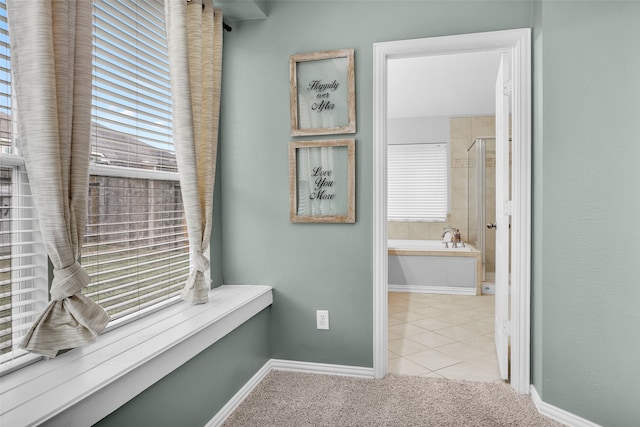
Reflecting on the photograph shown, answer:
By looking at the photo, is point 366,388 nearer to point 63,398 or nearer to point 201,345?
point 201,345

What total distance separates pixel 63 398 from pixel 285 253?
1551 mm

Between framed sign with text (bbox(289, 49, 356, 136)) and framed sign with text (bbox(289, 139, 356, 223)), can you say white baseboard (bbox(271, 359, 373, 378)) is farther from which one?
framed sign with text (bbox(289, 49, 356, 136))

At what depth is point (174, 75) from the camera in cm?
192

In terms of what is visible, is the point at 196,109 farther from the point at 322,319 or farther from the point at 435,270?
the point at 435,270

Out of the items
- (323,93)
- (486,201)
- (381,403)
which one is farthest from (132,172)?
(486,201)

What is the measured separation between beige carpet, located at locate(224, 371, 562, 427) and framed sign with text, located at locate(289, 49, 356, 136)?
1477 mm

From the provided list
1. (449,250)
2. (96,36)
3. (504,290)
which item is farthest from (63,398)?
(449,250)

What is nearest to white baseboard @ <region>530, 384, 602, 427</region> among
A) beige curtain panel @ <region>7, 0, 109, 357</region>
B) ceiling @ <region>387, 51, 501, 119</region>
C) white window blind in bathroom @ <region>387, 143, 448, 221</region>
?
beige curtain panel @ <region>7, 0, 109, 357</region>

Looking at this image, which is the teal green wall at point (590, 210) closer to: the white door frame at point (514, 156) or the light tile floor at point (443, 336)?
the white door frame at point (514, 156)

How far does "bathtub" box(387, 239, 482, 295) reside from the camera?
4.71 m

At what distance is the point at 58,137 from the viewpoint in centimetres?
127

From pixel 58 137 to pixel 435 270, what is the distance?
13.9 ft

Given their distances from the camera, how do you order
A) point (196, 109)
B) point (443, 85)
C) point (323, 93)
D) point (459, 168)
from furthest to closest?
point (459, 168), point (443, 85), point (323, 93), point (196, 109)

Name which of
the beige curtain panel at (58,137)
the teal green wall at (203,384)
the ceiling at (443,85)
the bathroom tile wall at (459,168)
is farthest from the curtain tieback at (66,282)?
the bathroom tile wall at (459,168)
